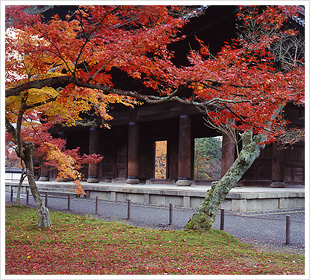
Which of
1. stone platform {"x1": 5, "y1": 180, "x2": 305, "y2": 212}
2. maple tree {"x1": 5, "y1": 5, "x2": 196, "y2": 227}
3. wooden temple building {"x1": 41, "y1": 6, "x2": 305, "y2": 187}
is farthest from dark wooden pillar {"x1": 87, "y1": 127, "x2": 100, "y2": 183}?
maple tree {"x1": 5, "y1": 5, "x2": 196, "y2": 227}

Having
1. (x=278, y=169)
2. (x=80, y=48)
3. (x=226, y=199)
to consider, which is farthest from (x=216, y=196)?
(x=278, y=169)

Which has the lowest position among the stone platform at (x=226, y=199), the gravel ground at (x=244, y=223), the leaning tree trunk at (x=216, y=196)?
the gravel ground at (x=244, y=223)

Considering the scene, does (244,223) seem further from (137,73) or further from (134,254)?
(137,73)

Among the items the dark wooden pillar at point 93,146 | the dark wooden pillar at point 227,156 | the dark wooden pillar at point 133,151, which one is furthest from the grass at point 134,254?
the dark wooden pillar at point 93,146

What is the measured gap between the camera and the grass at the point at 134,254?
196 inches

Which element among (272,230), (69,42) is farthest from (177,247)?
(69,42)

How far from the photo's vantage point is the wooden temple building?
1320 cm

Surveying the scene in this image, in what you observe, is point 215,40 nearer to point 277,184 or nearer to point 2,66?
point 277,184

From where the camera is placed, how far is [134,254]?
5.86 meters

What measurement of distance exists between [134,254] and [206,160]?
25.0 meters

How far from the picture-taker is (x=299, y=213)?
41.0 ft

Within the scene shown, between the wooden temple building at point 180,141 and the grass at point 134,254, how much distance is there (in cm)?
722

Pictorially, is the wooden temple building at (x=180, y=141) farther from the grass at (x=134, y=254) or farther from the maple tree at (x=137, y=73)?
the grass at (x=134, y=254)

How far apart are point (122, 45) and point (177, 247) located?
165 inches
